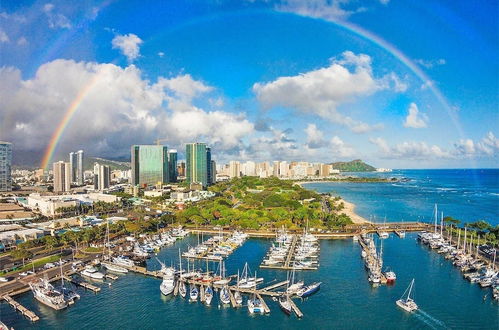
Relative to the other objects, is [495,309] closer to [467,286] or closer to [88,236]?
[467,286]

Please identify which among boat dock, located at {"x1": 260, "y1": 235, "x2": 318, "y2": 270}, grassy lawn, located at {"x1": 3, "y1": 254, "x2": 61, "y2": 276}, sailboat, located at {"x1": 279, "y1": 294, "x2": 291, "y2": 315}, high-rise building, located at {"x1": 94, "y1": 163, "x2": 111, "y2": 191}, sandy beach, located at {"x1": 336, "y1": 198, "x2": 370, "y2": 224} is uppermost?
high-rise building, located at {"x1": 94, "y1": 163, "x2": 111, "y2": 191}

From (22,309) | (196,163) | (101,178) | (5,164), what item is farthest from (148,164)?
(22,309)

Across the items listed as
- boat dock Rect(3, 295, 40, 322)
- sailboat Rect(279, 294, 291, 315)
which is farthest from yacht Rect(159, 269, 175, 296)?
sailboat Rect(279, 294, 291, 315)

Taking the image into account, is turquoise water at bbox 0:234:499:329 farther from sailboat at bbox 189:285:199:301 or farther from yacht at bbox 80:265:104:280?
yacht at bbox 80:265:104:280

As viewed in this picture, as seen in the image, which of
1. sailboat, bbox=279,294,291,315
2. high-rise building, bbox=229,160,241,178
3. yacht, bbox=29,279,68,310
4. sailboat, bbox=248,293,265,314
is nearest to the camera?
sailboat, bbox=279,294,291,315

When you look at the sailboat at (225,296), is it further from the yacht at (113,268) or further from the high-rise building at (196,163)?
the high-rise building at (196,163)

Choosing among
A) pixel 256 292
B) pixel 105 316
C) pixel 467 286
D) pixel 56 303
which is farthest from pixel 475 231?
pixel 56 303

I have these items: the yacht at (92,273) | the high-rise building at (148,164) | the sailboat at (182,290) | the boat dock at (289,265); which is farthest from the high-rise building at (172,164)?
the sailboat at (182,290)
